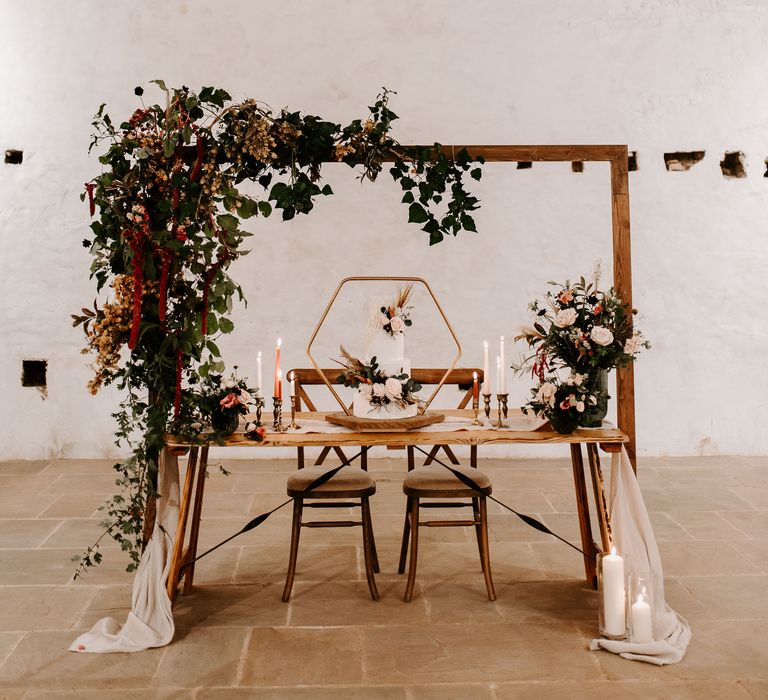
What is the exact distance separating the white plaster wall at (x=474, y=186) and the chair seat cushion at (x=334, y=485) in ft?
9.03

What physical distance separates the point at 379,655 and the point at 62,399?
160 inches

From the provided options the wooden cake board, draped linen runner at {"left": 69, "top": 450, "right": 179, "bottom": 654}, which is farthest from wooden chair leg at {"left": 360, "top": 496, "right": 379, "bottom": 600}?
draped linen runner at {"left": 69, "top": 450, "right": 179, "bottom": 654}

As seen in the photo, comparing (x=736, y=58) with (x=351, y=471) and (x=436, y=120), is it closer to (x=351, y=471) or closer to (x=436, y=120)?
(x=436, y=120)

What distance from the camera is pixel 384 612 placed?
10.9ft

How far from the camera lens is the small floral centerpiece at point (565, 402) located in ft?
10.4

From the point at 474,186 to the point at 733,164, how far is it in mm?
1943

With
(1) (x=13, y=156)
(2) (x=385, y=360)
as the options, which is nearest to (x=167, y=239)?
(2) (x=385, y=360)

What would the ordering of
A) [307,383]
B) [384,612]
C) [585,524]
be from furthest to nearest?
[307,383] < [585,524] < [384,612]

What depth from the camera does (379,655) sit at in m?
2.94

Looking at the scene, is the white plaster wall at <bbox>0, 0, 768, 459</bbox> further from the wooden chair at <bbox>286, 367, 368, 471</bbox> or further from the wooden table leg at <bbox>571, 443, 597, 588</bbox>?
the wooden table leg at <bbox>571, 443, 597, 588</bbox>

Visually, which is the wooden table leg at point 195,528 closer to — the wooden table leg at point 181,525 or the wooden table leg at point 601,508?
the wooden table leg at point 181,525

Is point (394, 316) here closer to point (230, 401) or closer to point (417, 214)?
point (417, 214)

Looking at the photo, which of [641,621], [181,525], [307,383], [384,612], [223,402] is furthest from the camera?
[307,383]

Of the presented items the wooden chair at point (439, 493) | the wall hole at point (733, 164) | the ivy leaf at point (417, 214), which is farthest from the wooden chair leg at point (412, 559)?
the wall hole at point (733, 164)
